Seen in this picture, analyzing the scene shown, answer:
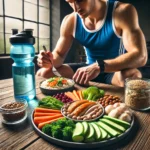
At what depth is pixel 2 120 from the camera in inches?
29.1

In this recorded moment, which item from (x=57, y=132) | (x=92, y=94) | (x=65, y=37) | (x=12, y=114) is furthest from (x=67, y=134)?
(x=65, y=37)

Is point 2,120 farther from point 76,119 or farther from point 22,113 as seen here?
point 76,119

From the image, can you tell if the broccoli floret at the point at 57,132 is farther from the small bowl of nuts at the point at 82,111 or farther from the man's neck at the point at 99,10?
the man's neck at the point at 99,10

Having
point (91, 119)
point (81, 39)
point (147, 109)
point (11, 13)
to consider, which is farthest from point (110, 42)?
point (11, 13)

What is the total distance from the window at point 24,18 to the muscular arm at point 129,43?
2.64m

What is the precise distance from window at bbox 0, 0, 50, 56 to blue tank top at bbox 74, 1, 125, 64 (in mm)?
2222

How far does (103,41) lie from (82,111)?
1104 millimetres

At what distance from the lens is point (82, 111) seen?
2.49ft

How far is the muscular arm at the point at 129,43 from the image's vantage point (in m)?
1.33

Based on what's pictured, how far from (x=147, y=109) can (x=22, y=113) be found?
0.58 metres

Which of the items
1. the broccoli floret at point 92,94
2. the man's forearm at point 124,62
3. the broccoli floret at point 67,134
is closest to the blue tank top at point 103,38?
the man's forearm at point 124,62

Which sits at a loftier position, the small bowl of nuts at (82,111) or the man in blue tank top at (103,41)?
the man in blue tank top at (103,41)

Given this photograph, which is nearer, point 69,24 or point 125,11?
point 125,11

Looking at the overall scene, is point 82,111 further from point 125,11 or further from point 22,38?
point 125,11
